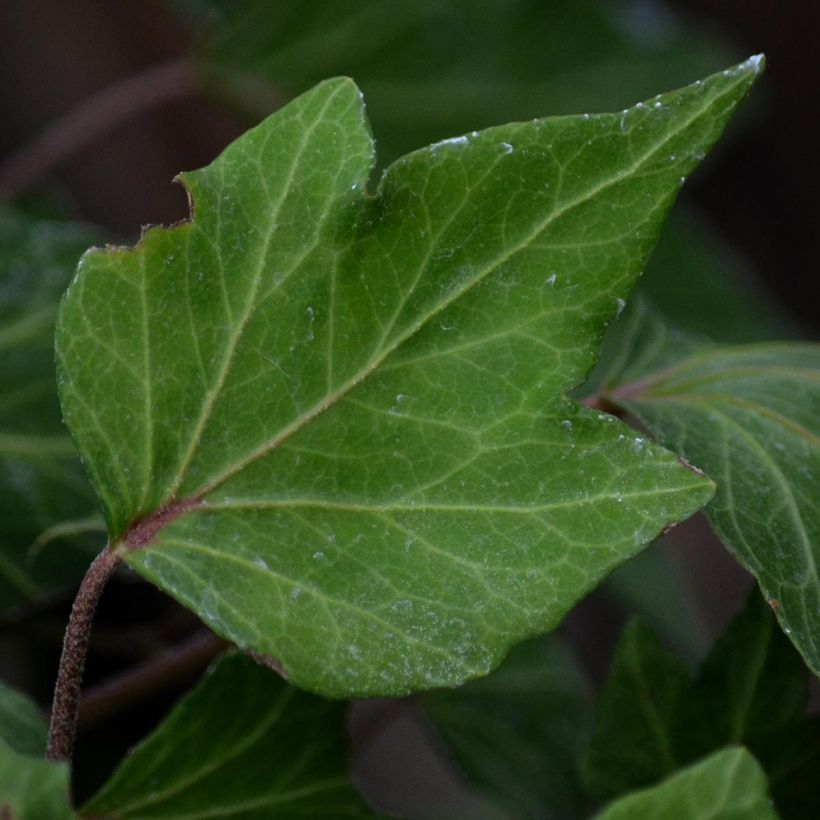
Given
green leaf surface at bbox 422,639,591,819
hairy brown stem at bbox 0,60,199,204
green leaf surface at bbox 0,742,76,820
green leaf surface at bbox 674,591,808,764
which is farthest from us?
hairy brown stem at bbox 0,60,199,204

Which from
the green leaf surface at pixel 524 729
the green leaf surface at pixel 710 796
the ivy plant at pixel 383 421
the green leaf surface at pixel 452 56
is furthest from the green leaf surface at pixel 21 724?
the green leaf surface at pixel 452 56

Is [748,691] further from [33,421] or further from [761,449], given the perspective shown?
[33,421]

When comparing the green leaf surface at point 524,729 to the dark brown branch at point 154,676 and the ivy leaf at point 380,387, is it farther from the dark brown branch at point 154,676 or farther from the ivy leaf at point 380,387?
the ivy leaf at point 380,387

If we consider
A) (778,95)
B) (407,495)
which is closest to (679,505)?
(407,495)

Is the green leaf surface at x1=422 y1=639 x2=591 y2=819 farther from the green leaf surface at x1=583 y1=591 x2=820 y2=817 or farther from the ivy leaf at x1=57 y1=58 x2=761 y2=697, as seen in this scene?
the ivy leaf at x1=57 y1=58 x2=761 y2=697

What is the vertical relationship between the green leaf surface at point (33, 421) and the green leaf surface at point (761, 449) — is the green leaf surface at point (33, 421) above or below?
above

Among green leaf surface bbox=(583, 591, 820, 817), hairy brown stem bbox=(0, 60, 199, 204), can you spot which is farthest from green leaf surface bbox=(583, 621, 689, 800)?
hairy brown stem bbox=(0, 60, 199, 204)
